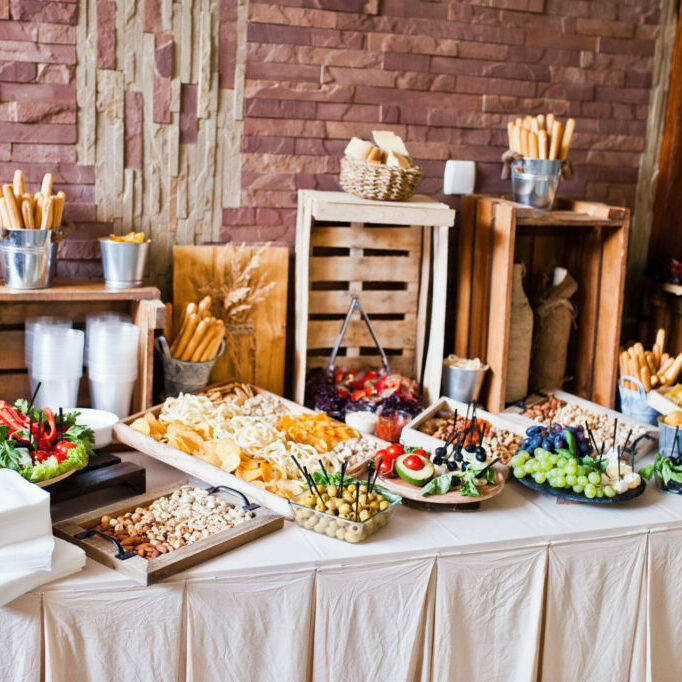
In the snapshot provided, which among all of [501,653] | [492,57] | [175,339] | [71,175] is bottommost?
[501,653]

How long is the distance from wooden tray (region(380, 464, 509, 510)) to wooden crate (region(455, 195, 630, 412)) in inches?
31.0

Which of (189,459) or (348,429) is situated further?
(348,429)

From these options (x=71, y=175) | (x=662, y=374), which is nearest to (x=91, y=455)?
(x=71, y=175)

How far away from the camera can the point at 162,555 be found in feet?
6.48

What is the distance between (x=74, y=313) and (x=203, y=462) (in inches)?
37.0

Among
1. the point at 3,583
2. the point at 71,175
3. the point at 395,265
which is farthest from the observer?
the point at 395,265

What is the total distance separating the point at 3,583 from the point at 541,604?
1308 mm

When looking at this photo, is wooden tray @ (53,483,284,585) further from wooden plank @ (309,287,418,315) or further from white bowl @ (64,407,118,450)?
wooden plank @ (309,287,418,315)

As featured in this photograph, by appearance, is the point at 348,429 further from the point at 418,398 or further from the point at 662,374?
the point at 662,374

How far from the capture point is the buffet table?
6.30 ft

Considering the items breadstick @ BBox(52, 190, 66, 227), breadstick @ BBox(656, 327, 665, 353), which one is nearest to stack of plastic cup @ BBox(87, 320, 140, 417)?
breadstick @ BBox(52, 190, 66, 227)

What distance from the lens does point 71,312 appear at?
304 cm

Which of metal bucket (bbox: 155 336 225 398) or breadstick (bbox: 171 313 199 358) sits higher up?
breadstick (bbox: 171 313 199 358)

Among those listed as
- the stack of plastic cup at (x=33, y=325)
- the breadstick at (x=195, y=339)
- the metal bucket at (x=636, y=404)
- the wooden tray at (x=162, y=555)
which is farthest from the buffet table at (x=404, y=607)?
the metal bucket at (x=636, y=404)
